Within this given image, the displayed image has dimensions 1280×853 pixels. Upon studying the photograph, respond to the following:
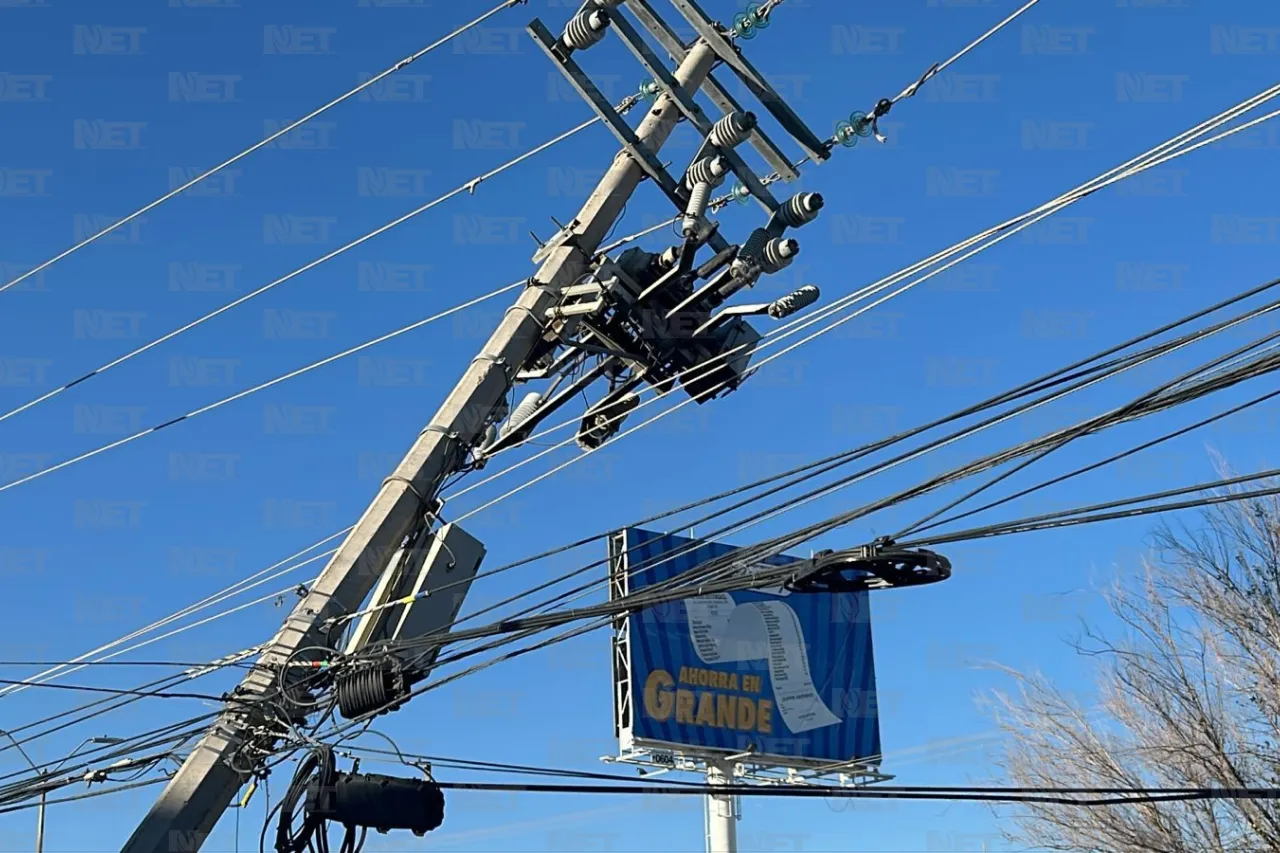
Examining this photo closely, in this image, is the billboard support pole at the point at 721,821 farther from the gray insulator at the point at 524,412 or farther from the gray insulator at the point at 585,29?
→ the gray insulator at the point at 585,29

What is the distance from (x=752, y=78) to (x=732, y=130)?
2.07 feet

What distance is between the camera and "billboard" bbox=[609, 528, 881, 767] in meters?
31.2

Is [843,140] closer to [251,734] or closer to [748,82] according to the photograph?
[748,82]

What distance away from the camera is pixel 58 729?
43.5ft

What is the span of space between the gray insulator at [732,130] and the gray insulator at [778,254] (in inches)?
37.4

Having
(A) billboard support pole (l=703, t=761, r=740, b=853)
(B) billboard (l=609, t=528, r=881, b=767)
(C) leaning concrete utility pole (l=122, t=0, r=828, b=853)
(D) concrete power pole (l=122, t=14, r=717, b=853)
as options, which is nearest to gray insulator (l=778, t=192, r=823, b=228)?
(C) leaning concrete utility pole (l=122, t=0, r=828, b=853)

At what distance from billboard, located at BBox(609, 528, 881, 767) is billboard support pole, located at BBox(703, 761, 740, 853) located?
58 centimetres

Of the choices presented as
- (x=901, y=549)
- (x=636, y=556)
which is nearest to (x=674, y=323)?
(x=901, y=549)

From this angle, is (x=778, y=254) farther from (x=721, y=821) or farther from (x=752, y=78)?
(x=721, y=821)

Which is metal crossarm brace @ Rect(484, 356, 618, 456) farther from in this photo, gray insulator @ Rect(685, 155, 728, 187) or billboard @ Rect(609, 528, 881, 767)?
billboard @ Rect(609, 528, 881, 767)

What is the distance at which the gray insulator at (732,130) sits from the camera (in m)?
12.4

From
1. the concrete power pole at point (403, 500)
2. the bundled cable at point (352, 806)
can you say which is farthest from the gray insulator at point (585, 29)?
the bundled cable at point (352, 806)

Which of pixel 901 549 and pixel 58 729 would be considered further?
pixel 58 729

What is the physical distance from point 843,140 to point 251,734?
6.90m
